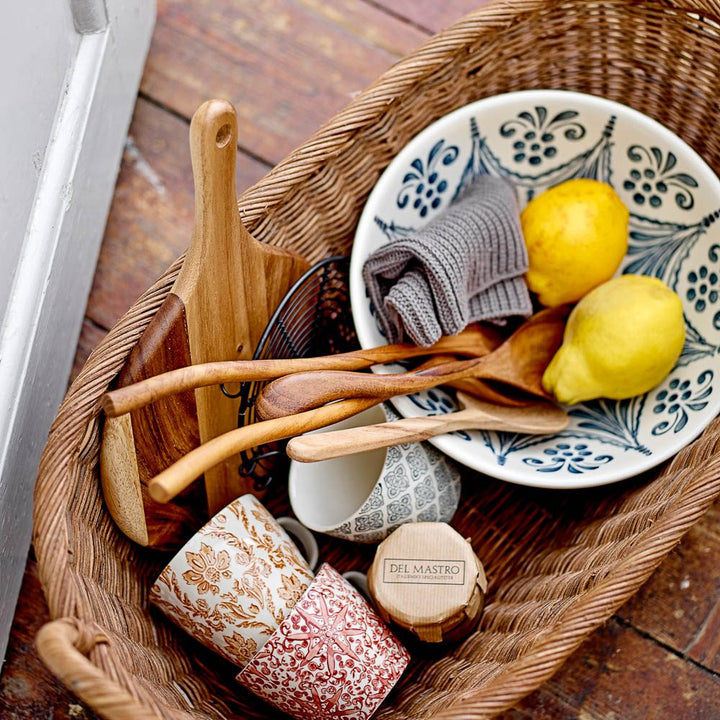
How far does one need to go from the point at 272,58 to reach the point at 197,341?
39 cm

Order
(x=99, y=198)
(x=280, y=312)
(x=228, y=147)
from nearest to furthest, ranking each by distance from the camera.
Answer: (x=228, y=147), (x=280, y=312), (x=99, y=198)

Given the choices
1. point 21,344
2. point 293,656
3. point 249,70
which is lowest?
point 293,656

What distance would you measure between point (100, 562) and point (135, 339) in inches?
5.6

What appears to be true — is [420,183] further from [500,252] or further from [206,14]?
[206,14]

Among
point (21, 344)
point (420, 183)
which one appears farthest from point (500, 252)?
point (21, 344)

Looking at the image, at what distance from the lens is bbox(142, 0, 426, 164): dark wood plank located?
78cm

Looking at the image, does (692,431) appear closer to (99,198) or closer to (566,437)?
(566,437)

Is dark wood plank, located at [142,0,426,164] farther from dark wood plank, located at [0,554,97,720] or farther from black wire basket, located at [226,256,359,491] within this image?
dark wood plank, located at [0,554,97,720]

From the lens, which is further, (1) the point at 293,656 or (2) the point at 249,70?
(2) the point at 249,70

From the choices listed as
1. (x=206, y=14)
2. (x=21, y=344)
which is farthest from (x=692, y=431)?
(x=206, y=14)

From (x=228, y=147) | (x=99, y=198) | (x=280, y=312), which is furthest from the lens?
(x=99, y=198)

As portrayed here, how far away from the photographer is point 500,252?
60 centimetres

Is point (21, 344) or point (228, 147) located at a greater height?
point (228, 147)

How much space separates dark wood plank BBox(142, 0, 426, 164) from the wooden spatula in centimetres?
26
